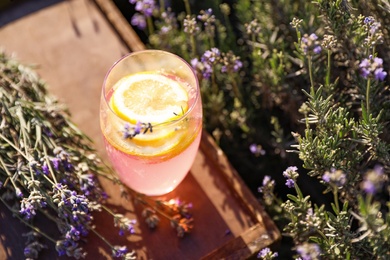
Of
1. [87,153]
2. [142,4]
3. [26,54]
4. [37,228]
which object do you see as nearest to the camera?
[37,228]

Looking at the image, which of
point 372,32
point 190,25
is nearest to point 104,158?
point 190,25

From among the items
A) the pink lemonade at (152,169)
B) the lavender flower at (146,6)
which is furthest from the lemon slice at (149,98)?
the lavender flower at (146,6)

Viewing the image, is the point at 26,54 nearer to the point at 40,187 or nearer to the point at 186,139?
the point at 40,187

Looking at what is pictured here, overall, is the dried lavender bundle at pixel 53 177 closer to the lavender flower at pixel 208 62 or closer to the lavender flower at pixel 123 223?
the lavender flower at pixel 123 223

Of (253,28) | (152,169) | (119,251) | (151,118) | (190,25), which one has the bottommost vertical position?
(119,251)

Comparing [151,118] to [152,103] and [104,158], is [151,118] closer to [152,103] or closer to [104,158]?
[152,103]

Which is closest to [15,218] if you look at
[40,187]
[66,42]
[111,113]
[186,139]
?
[40,187]

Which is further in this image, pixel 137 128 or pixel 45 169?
pixel 45 169
